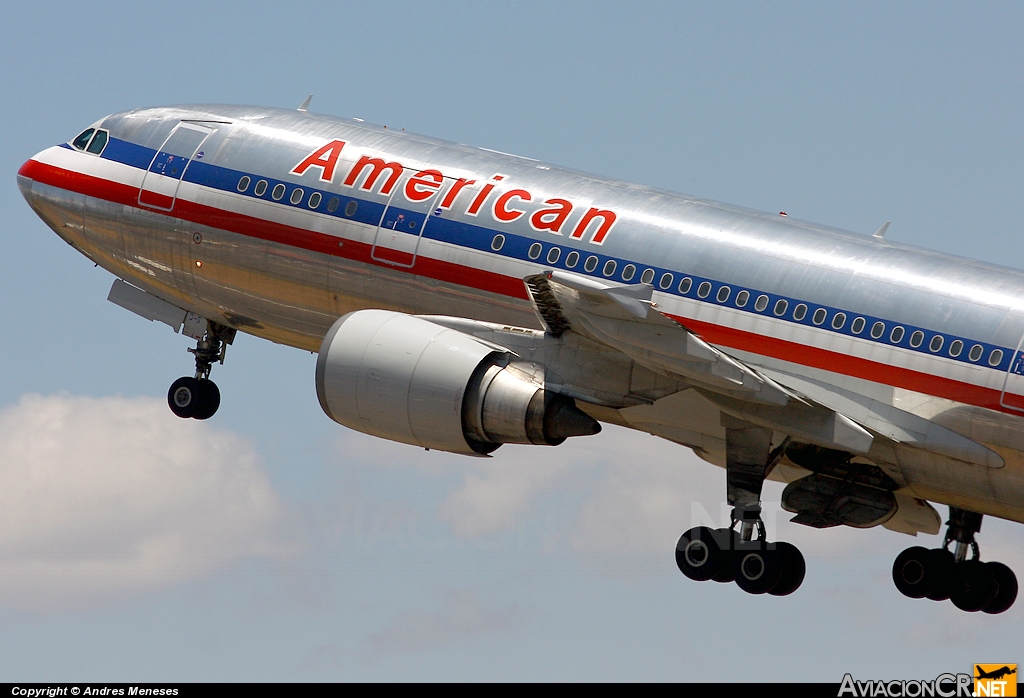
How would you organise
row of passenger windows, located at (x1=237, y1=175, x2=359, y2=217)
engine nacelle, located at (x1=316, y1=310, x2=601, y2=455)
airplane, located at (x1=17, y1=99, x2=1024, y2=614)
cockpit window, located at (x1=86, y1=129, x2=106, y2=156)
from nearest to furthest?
airplane, located at (x1=17, y1=99, x2=1024, y2=614)
engine nacelle, located at (x1=316, y1=310, x2=601, y2=455)
row of passenger windows, located at (x1=237, y1=175, x2=359, y2=217)
cockpit window, located at (x1=86, y1=129, x2=106, y2=156)

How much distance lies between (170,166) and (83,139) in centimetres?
270

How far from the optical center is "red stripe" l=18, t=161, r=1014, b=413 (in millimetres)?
21953

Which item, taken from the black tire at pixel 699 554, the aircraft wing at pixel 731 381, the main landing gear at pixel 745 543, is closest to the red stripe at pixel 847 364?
the aircraft wing at pixel 731 381

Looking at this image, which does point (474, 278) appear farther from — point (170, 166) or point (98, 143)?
point (98, 143)

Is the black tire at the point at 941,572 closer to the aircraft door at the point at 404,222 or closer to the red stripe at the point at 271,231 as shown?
the red stripe at the point at 271,231

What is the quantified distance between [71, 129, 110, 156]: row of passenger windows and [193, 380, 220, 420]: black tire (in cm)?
463

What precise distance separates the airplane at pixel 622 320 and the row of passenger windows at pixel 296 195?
0.11 ft

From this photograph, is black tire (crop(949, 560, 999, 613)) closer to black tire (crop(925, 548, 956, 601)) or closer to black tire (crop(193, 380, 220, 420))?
black tire (crop(925, 548, 956, 601))

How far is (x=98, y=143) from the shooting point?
29.1m

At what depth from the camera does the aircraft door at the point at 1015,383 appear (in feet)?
69.9

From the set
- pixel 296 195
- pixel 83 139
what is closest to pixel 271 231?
pixel 296 195

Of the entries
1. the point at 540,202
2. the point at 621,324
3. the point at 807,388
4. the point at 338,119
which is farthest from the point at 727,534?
the point at 338,119

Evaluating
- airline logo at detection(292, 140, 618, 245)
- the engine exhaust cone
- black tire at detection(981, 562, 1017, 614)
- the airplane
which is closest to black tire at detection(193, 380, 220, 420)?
the airplane

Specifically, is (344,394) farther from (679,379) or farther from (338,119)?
(338,119)
